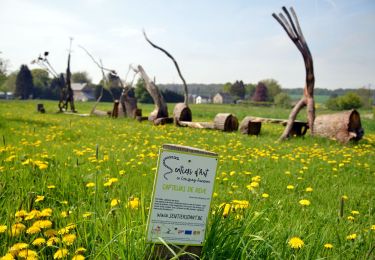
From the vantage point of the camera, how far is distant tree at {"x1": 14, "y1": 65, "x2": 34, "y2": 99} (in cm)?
8538

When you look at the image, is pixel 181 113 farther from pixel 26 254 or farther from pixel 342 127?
pixel 26 254

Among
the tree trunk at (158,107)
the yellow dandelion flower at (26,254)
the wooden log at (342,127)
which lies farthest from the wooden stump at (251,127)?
the yellow dandelion flower at (26,254)

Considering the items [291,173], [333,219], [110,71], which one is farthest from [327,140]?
[110,71]

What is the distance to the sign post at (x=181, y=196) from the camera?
1.55 meters

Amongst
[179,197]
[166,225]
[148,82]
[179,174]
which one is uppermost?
[148,82]

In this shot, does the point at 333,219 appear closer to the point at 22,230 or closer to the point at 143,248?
the point at 143,248

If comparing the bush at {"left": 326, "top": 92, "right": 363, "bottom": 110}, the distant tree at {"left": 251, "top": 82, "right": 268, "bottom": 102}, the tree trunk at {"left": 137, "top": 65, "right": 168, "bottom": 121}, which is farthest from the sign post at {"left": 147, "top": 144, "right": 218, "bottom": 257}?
the bush at {"left": 326, "top": 92, "right": 363, "bottom": 110}

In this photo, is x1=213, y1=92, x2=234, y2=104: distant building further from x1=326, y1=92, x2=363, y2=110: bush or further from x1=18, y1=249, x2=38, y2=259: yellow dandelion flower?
x1=18, y1=249, x2=38, y2=259: yellow dandelion flower

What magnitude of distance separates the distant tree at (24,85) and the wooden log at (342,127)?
89.5 meters

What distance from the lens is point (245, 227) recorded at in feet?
6.72

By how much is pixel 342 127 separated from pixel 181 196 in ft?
32.7

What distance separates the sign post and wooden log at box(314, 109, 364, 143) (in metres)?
9.65

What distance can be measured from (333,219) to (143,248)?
2094 millimetres

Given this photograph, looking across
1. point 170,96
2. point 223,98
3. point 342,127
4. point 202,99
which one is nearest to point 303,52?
point 342,127
